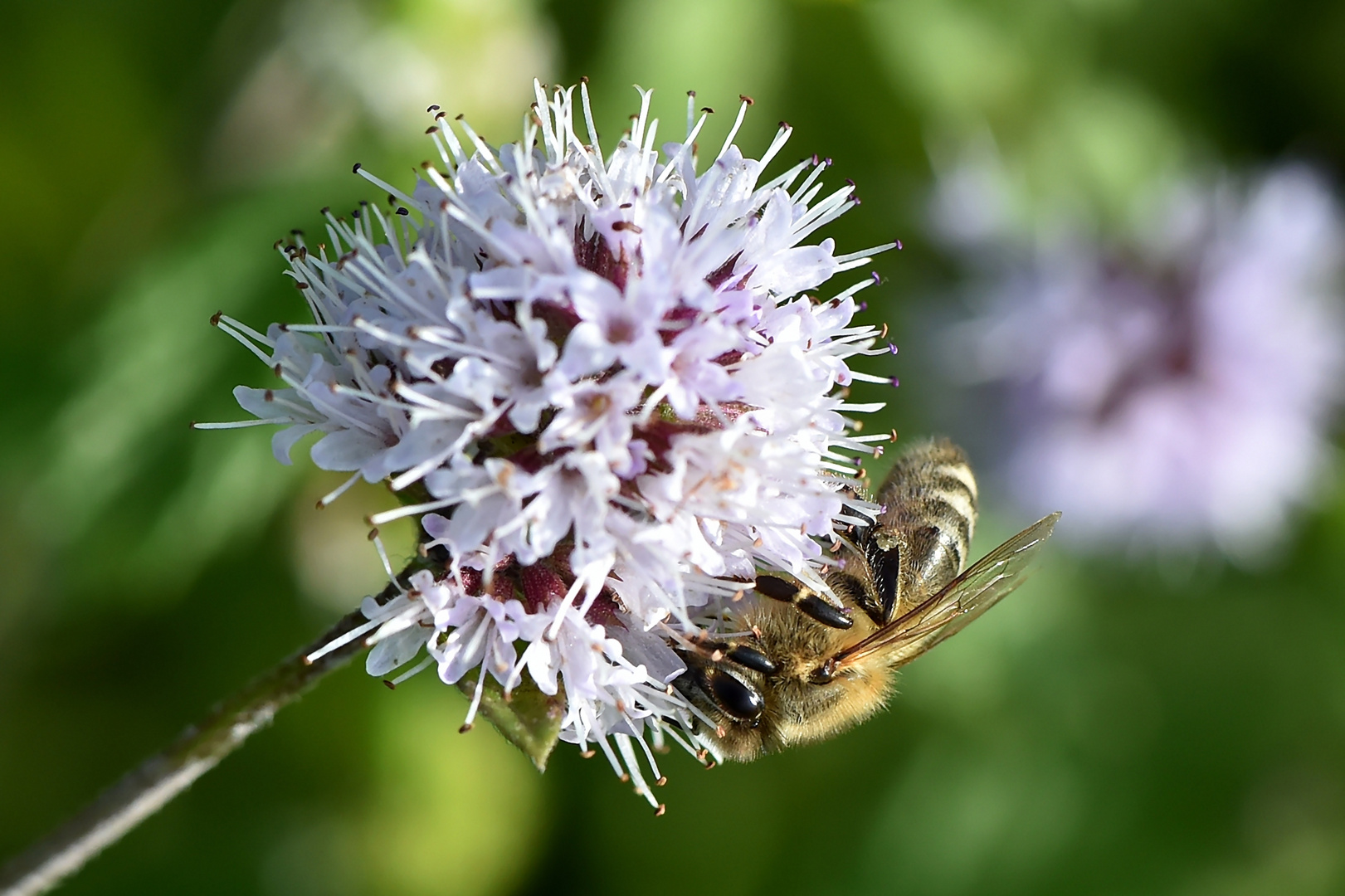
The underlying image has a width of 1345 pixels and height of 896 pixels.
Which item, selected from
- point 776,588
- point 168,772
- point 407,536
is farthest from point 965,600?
point 407,536

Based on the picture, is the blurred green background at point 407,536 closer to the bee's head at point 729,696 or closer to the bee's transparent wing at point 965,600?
the bee's head at point 729,696

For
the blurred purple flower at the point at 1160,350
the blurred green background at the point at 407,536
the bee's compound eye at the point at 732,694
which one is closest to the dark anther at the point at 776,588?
the bee's compound eye at the point at 732,694

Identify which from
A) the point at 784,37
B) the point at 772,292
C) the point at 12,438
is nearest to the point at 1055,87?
the point at 784,37

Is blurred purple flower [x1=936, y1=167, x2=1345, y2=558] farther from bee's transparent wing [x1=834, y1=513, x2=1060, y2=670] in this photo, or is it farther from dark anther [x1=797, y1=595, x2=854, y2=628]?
dark anther [x1=797, y1=595, x2=854, y2=628]

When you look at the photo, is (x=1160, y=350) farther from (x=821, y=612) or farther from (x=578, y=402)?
(x=578, y=402)

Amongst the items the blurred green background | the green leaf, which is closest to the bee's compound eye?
the green leaf

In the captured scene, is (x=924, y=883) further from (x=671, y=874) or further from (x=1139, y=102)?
(x=1139, y=102)
